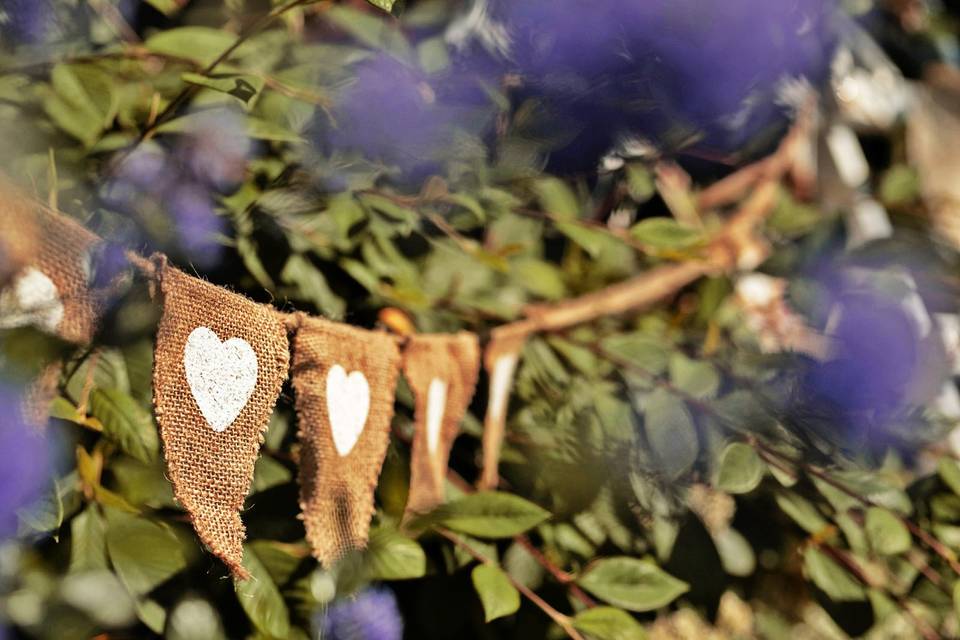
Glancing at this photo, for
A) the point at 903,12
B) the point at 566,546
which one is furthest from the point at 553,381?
the point at 903,12

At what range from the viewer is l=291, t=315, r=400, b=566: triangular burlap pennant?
59 centimetres

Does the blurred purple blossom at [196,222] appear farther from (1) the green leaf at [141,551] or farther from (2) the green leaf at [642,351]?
(2) the green leaf at [642,351]

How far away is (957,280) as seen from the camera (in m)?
1.04

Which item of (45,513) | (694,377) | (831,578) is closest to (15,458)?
(45,513)

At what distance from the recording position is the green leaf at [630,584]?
2.35 ft

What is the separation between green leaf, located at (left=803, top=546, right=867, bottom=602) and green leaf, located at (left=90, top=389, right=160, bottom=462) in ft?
1.87

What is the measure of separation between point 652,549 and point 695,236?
0.95 feet

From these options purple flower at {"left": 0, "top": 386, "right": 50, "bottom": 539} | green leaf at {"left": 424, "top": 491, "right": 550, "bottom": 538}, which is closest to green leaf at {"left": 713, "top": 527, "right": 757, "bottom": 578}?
green leaf at {"left": 424, "top": 491, "right": 550, "bottom": 538}

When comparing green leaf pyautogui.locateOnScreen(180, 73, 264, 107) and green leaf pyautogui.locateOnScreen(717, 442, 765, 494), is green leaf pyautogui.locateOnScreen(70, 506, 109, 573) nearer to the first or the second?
green leaf pyautogui.locateOnScreen(180, 73, 264, 107)

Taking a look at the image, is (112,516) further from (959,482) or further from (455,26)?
(959,482)

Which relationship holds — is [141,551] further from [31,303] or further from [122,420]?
[31,303]

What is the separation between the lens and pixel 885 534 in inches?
31.2

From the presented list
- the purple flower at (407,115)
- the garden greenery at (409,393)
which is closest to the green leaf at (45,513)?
the garden greenery at (409,393)

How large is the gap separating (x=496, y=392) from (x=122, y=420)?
38 centimetres
